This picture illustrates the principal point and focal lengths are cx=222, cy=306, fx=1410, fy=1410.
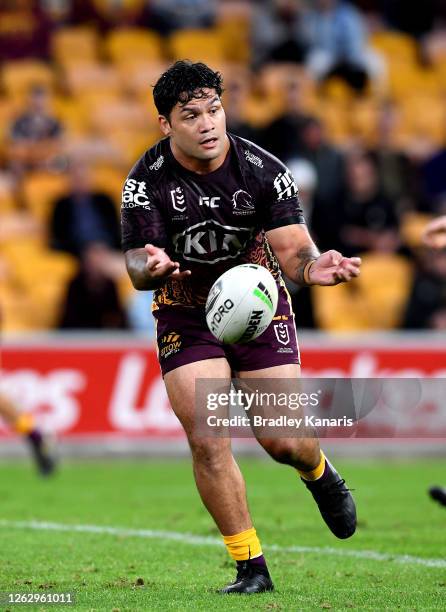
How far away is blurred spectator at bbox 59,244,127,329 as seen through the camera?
15641 mm

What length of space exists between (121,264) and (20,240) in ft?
4.26

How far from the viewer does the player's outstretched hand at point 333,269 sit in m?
6.68

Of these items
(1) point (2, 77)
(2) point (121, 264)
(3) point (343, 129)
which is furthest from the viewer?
(3) point (343, 129)

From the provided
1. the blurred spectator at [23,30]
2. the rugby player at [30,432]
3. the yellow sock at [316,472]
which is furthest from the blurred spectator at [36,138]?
the yellow sock at [316,472]

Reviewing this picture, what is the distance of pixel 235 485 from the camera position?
23.2 ft

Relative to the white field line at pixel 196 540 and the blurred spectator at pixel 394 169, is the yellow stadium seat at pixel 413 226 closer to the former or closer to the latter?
the blurred spectator at pixel 394 169

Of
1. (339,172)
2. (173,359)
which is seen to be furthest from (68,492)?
(339,172)

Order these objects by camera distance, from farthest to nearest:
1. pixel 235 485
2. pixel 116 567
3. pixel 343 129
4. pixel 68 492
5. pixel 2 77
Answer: pixel 343 129 → pixel 2 77 → pixel 68 492 → pixel 116 567 → pixel 235 485

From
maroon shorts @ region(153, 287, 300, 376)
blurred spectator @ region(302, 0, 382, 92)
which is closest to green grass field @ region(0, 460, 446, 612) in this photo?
maroon shorts @ region(153, 287, 300, 376)

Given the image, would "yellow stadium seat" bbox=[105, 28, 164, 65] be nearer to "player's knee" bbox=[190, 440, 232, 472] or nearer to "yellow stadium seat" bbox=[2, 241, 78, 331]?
"yellow stadium seat" bbox=[2, 241, 78, 331]

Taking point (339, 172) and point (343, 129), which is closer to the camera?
point (339, 172)

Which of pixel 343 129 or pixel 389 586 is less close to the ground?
pixel 343 129

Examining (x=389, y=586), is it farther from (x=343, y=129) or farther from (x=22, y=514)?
(x=343, y=129)

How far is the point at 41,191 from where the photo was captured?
17.5 metres
